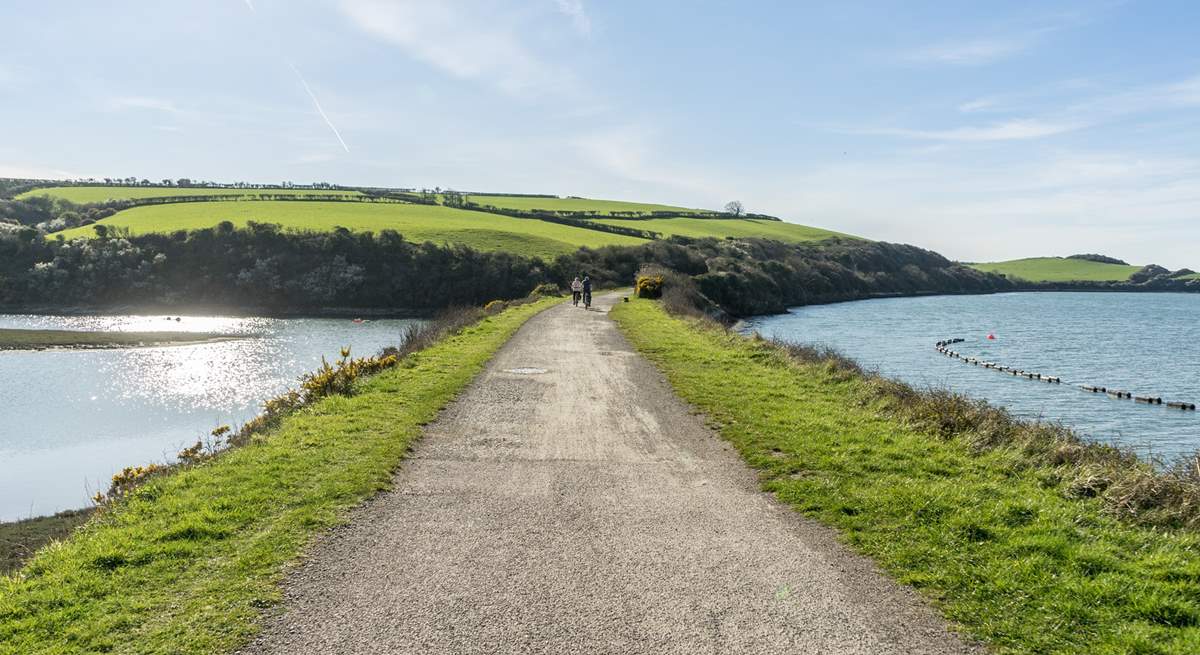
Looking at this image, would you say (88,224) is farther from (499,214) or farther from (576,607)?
(576,607)

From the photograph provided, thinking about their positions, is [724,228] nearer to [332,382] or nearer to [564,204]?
[564,204]

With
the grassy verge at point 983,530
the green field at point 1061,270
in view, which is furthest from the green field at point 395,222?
the green field at point 1061,270

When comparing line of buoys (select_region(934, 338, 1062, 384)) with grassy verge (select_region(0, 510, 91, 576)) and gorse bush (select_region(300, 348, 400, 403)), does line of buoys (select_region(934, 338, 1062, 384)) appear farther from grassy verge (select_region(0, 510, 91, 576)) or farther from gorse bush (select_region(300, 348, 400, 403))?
grassy verge (select_region(0, 510, 91, 576))

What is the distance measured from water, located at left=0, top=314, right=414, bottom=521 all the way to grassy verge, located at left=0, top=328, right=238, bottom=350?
9.31 feet

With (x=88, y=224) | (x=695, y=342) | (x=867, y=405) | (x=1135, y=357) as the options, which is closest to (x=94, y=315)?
(x=88, y=224)

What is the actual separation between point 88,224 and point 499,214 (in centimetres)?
6285

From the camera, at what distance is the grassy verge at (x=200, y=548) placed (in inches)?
219

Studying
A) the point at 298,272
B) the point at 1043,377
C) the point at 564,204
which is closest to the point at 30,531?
the point at 1043,377

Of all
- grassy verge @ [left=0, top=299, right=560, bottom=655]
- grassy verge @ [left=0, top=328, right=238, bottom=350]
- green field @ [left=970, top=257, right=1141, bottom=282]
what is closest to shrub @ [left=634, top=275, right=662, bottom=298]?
grassy verge @ [left=0, top=328, right=238, bottom=350]

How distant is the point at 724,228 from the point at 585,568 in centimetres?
13677

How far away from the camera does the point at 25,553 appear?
11898 millimetres

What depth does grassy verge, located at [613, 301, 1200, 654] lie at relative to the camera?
563cm

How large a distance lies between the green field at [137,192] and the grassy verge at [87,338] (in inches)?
3257

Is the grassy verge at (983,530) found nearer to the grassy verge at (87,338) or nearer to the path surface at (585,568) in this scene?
the path surface at (585,568)
